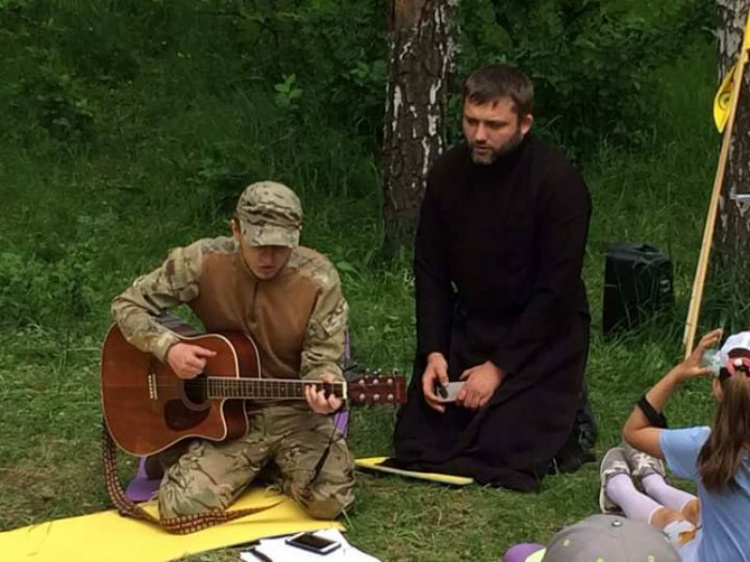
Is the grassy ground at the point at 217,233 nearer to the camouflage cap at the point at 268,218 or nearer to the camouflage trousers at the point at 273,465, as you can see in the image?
the camouflage trousers at the point at 273,465

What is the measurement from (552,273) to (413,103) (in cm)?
228

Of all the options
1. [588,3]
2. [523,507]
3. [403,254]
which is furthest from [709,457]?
[588,3]

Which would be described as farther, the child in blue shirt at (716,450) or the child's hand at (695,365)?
the child's hand at (695,365)

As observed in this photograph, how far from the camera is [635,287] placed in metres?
5.98

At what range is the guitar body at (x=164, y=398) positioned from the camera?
4422mm

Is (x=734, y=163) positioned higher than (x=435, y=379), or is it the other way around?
(x=734, y=163)

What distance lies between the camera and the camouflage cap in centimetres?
434

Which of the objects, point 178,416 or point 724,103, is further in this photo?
point 724,103

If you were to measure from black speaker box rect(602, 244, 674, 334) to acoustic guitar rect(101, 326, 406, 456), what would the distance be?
2016 millimetres

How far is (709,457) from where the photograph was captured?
129 inches

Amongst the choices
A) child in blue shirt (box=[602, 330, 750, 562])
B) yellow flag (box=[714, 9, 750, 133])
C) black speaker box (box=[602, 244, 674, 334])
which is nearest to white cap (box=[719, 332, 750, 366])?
child in blue shirt (box=[602, 330, 750, 562])

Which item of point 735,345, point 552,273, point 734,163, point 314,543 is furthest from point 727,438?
point 734,163

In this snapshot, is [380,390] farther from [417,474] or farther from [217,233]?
[217,233]

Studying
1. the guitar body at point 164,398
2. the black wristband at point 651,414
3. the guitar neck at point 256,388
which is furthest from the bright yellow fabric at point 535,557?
the guitar body at point 164,398
